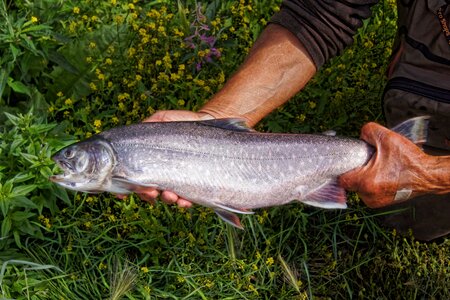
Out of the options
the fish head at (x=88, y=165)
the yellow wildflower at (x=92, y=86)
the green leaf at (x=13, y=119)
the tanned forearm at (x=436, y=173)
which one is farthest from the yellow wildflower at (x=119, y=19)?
the tanned forearm at (x=436, y=173)

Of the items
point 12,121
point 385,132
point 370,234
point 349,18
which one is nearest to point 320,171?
point 385,132

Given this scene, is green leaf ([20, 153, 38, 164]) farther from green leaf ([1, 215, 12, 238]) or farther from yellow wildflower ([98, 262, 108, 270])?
yellow wildflower ([98, 262, 108, 270])

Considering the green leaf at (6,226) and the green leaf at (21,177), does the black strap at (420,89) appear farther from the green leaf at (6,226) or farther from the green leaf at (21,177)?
the green leaf at (6,226)

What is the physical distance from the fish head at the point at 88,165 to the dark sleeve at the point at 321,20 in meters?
1.18

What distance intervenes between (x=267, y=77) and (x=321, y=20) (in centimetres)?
37

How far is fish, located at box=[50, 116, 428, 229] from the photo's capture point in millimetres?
2924

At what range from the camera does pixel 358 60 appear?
4586 mm

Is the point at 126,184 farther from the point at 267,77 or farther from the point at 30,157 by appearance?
the point at 267,77

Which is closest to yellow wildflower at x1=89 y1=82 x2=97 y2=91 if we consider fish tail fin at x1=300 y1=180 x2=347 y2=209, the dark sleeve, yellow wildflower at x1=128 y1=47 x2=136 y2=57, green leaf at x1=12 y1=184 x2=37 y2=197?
yellow wildflower at x1=128 y1=47 x2=136 y2=57

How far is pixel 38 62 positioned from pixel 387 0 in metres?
2.25

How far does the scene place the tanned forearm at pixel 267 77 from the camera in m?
3.50

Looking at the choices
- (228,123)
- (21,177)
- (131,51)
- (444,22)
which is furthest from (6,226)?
(444,22)

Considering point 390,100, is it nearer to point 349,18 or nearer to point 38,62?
point 349,18

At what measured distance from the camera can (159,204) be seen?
12.6ft
